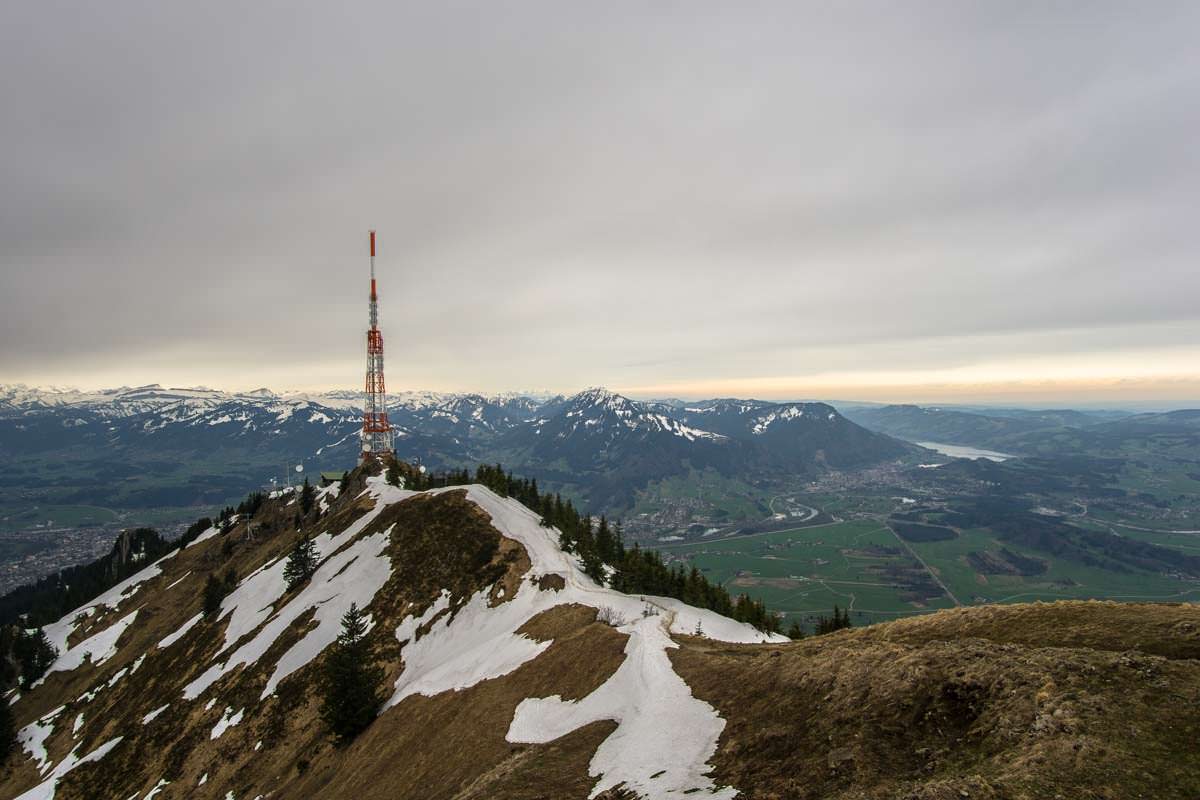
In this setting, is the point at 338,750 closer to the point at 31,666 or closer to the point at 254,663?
the point at 254,663

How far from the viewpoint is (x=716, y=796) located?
61.6 ft

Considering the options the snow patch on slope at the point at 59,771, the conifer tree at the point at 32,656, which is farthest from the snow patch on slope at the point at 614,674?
the conifer tree at the point at 32,656

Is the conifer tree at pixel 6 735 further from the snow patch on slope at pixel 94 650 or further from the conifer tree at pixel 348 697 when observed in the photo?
the conifer tree at pixel 348 697

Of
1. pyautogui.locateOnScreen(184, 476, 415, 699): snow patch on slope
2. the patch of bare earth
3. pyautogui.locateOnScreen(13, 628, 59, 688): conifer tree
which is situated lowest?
pyautogui.locateOnScreen(13, 628, 59, 688): conifer tree

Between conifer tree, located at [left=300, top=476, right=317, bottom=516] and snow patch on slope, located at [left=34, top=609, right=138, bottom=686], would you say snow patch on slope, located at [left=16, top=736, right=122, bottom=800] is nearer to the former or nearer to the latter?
snow patch on slope, located at [left=34, top=609, right=138, bottom=686]

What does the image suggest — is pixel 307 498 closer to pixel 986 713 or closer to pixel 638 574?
pixel 638 574

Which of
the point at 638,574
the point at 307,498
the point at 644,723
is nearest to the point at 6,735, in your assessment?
the point at 307,498

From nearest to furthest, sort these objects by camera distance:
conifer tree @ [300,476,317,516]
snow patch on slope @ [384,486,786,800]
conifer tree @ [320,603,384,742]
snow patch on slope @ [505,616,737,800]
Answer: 1. snow patch on slope @ [505,616,737,800]
2. snow patch on slope @ [384,486,786,800]
3. conifer tree @ [320,603,384,742]
4. conifer tree @ [300,476,317,516]

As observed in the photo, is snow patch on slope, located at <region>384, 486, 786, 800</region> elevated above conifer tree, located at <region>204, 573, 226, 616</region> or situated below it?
above

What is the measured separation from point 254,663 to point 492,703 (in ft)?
158

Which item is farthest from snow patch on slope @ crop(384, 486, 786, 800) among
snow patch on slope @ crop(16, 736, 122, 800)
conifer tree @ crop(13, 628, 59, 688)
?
conifer tree @ crop(13, 628, 59, 688)

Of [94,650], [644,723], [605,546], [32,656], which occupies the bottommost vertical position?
[32,656]

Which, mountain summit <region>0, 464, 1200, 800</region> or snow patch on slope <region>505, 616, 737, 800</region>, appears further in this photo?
snow patch on slope <region>505, 616, 737, 800</region>

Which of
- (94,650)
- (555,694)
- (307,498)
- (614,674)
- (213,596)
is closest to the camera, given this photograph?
(614,674)
